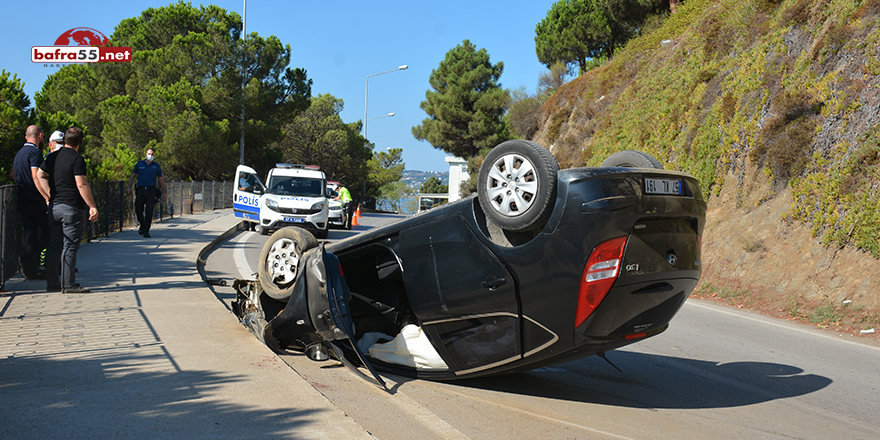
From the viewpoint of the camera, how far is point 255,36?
41062 millimetres

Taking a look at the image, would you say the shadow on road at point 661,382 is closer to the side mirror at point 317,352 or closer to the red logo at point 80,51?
the side mirror at point 317,352

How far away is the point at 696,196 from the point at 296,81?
1634 inches

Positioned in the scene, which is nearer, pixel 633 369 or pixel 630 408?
pixel 630 408

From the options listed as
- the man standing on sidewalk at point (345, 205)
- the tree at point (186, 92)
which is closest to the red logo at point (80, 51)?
the tree at point (186, 92)

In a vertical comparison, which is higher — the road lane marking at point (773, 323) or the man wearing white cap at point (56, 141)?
the man wearing white cap at point (56, 141)

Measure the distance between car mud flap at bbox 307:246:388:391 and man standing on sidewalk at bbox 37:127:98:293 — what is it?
397 centimetres

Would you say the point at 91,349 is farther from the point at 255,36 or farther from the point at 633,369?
the point at 255,36

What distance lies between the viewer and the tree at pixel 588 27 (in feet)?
Answer: 117

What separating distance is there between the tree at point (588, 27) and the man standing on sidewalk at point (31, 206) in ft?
107

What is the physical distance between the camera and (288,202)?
17859mm

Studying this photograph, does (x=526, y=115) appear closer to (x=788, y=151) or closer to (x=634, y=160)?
(x=788, y=151)

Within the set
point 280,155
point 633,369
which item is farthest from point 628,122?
point 280,155

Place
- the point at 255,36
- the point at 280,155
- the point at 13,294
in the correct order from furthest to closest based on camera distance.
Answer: the point at 280,155 < the point at 255,36 < the point at 13,294

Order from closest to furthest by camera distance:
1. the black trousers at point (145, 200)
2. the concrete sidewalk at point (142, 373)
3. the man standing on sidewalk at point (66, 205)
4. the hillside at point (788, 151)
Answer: the concrete sidewalk at point (142, 373), the man standing on sidewalk at point (66, 205), the hillside at point (788, 151), the black trousers at point (145, 200)
